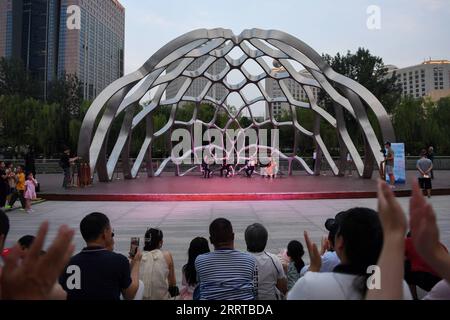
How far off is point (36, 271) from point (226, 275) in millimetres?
1531

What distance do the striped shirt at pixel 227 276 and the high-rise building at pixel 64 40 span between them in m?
20.2

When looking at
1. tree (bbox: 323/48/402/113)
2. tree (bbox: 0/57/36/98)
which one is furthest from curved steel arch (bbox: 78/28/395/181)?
tree (bbox: 0/57/36/98)

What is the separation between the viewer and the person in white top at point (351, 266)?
1409mm

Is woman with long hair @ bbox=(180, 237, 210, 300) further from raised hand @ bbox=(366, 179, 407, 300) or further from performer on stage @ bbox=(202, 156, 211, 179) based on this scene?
performer on stage @ bbox=(202, 156, 211, 179)

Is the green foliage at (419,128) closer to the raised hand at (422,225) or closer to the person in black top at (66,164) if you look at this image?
the person in black top at (66,164)

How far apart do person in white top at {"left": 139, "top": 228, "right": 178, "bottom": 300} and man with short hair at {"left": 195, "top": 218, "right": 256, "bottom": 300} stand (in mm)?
501

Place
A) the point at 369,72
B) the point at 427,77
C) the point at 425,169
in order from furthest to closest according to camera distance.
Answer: the point at 427,77 → the point at 369,72 → the point at 425,169

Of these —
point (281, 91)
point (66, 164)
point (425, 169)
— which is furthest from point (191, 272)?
point (281, 91)

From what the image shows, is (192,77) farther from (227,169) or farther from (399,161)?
(399,161)

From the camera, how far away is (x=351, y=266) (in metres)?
1.50

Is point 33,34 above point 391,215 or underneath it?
above

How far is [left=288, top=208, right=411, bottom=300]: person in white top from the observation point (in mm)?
1409
